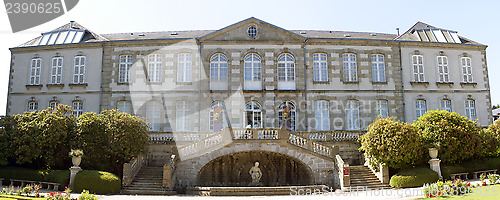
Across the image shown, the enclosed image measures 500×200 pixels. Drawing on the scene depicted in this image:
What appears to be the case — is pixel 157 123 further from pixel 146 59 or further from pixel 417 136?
pixel 417 136

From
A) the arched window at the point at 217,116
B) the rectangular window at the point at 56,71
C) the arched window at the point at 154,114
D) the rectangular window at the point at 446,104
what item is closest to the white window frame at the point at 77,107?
the rectangular window at the point at 56,71

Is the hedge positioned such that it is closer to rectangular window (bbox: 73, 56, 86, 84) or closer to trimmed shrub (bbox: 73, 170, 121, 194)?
trimmed shrub (bbox: 73, 170, 121, 194)

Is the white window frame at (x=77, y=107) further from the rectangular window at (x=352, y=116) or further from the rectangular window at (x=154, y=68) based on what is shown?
the rectangular window at (x=352, y=116)

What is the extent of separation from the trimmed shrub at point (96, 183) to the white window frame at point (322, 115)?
49.1 feet

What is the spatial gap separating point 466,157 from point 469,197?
1021 centimetres

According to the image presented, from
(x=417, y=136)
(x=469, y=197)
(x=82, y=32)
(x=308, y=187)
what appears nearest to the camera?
(x=469, y=197)

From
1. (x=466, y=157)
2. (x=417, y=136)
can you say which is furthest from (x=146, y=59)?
(x=466, y=157)

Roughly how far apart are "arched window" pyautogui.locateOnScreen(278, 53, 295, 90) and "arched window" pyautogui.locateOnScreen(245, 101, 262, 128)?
223 cm

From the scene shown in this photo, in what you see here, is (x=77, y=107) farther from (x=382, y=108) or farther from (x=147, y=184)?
(x=382, y=108)

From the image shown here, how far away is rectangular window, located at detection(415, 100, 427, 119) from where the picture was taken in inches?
1293

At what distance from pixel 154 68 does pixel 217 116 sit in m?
6.02

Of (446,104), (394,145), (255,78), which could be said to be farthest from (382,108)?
(255,78)

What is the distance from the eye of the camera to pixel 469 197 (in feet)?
54.0

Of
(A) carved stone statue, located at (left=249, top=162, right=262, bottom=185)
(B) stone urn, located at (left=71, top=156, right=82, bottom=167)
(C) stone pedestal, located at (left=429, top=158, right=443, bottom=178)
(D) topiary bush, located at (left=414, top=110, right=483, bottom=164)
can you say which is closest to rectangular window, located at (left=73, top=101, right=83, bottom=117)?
(B) stone urn, located at (left=71, top=156, right=82, bottom=167)
